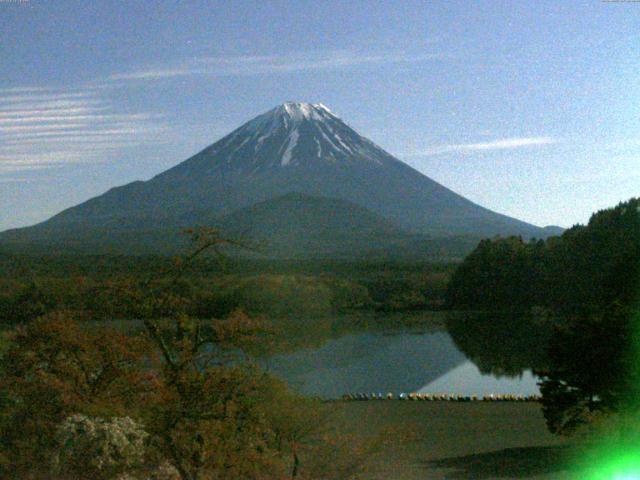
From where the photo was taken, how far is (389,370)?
2098 cm

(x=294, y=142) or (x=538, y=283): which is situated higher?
(x=294, y=142)

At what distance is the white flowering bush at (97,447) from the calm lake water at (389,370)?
400 inches

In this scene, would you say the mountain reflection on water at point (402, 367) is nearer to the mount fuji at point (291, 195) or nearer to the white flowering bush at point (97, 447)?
the white flowering bush at point (97, 447)

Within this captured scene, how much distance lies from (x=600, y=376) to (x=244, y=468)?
6426mm

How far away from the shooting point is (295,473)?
6.17m

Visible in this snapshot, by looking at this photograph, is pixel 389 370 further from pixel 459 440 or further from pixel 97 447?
pixel 97 447

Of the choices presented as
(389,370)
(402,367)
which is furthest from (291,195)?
(389,370)

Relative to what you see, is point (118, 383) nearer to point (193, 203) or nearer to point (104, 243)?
point (104, 243)

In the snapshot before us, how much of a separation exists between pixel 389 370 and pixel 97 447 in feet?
55.1

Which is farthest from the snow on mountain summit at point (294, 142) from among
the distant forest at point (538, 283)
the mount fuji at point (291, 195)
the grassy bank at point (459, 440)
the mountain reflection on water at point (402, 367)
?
the grassy bank at point (459, 440)

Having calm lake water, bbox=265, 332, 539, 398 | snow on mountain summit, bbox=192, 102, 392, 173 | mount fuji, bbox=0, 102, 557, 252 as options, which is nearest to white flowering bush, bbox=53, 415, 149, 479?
calm lake water, bbox=265, 332, 539, 398

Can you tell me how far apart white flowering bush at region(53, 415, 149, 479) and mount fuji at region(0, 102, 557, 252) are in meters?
66.7

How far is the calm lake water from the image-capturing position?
18.0 m

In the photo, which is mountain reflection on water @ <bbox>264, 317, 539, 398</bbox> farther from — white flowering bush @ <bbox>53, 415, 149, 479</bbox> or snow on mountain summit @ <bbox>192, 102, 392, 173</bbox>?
snow on mountain summit @ <bbox>192, 102, 392, 173</bbox>
